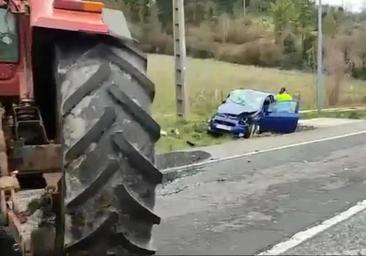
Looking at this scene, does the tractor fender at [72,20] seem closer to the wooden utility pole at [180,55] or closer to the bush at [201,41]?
the wooden utility pole at [180,55]

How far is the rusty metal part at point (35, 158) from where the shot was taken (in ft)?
14.9

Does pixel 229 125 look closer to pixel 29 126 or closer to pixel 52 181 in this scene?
pixel 29 126

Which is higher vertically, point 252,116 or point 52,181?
point 52,181

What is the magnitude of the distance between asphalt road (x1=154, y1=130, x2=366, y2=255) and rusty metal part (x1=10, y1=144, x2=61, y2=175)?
1.47m

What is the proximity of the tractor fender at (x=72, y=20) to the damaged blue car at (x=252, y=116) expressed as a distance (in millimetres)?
16348

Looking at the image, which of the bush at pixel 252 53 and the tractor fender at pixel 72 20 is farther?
the bush at pixel 252 53

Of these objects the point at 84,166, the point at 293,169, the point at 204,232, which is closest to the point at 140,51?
the point at 84,166

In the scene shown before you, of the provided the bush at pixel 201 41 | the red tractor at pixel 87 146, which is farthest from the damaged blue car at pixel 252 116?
the bush at pixel 201 41

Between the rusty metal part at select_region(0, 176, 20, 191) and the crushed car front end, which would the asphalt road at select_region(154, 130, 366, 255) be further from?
the crushed car front end

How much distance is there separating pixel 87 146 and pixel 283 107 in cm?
1914

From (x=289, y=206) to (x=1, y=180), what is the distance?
16.1 feet

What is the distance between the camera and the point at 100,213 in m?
3.97

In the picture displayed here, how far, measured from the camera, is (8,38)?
4.98 metres

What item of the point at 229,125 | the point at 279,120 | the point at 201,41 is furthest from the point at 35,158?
the point at 201,41
